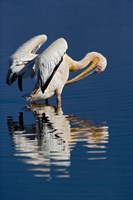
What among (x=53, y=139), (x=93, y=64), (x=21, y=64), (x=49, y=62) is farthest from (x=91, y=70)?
(x=53, y=139)

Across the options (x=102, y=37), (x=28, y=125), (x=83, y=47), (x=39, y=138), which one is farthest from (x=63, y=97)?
(x=102, y=37)

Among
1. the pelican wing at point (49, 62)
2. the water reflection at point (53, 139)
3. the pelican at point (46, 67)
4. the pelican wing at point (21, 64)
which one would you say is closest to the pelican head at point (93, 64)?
the pelican at point (46, 67)

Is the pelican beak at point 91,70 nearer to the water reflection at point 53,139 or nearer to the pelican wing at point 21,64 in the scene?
the pelican wing at point 21,64

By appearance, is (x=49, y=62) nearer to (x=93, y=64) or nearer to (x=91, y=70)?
(x=93, y=64)

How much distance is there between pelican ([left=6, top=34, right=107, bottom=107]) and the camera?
51.3 ft

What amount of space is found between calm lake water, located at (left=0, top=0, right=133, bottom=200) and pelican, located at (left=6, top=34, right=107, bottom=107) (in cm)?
26

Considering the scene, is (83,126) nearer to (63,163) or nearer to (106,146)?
(106,146)

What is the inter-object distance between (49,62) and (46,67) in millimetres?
96

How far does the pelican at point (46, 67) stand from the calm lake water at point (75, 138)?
26 centimetres

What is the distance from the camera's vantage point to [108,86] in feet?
57.0

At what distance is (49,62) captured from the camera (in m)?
15.6

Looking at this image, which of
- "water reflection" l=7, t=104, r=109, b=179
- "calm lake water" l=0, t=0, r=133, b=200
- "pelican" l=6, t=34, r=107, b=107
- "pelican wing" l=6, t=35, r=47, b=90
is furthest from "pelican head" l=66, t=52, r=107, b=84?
"water reflection" l=7, t=104, r=109, b=179

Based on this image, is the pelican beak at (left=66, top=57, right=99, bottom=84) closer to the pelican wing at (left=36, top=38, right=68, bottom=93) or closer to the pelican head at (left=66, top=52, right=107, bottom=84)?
the pelican head at (left=66, top=52, right=107, bottom=84)

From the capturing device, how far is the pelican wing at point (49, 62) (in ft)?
51.1
